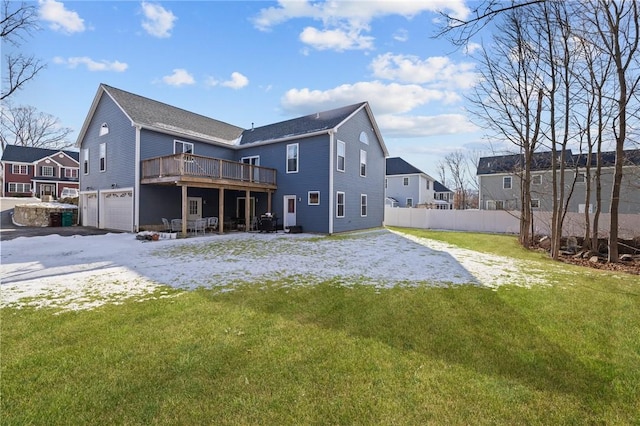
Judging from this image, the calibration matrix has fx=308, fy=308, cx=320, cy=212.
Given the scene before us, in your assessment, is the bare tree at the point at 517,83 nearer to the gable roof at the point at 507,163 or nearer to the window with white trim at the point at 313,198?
the window with white trim at the point at 313,198

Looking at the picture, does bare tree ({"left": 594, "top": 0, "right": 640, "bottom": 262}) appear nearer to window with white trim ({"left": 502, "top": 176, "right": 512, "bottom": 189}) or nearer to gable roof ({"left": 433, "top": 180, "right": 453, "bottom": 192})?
window with white trim ({"left": 502, "top": 176, "right": 512, "bottom": 189})

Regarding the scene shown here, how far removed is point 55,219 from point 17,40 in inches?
370

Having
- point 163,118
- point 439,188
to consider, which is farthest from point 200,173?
point 439,188

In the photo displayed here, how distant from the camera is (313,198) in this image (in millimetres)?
16922

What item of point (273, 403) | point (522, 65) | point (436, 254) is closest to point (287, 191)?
point (436, 254)

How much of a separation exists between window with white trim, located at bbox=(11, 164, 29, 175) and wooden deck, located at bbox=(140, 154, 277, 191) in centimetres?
3657

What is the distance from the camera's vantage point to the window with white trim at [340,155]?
1684 cm

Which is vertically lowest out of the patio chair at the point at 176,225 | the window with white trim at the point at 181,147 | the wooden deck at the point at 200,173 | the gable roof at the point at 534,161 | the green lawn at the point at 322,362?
the green lawn at the point at 322,362

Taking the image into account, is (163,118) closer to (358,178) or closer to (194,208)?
(194,208)

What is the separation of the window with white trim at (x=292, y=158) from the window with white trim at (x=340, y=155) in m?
2.30

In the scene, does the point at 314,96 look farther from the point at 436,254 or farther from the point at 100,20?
the point at 436,254

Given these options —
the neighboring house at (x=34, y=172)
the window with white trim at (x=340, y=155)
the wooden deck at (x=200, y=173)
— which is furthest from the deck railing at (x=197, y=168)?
the neighboring house at (x=34, y=172)

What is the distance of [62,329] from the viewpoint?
3.82 metres

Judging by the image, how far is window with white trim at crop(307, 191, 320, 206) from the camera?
16.7m
